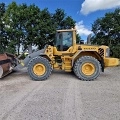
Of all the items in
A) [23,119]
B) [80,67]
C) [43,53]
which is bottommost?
[23,119]

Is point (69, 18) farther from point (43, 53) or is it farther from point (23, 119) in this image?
point (23, 119)

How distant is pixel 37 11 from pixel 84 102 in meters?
17.6

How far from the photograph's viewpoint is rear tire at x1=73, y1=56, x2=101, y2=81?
834cm

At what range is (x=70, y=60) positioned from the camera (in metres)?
8.77

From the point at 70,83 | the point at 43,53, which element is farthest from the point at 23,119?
the point at 43,53

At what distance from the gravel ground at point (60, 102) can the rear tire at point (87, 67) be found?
4.10 ft

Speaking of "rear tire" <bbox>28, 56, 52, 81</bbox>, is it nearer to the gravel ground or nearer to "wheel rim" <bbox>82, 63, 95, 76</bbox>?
the gravel ground

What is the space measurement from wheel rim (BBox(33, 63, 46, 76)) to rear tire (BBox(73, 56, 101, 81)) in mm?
1292

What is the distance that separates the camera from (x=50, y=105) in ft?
16.1

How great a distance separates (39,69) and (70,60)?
1.36 m

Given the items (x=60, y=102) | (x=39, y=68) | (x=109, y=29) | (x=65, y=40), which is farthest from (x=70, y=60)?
(x=109, y=29)

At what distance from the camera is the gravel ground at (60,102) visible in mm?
4254

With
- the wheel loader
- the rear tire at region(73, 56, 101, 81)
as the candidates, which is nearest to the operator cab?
the wheel loader

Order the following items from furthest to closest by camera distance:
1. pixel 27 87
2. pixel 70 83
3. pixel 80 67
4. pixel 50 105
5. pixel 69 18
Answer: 1. pixel 69 18
2. pixel 80 67
3. pixel 70 83
4. pixel 27 87
5. pixel 50 105
